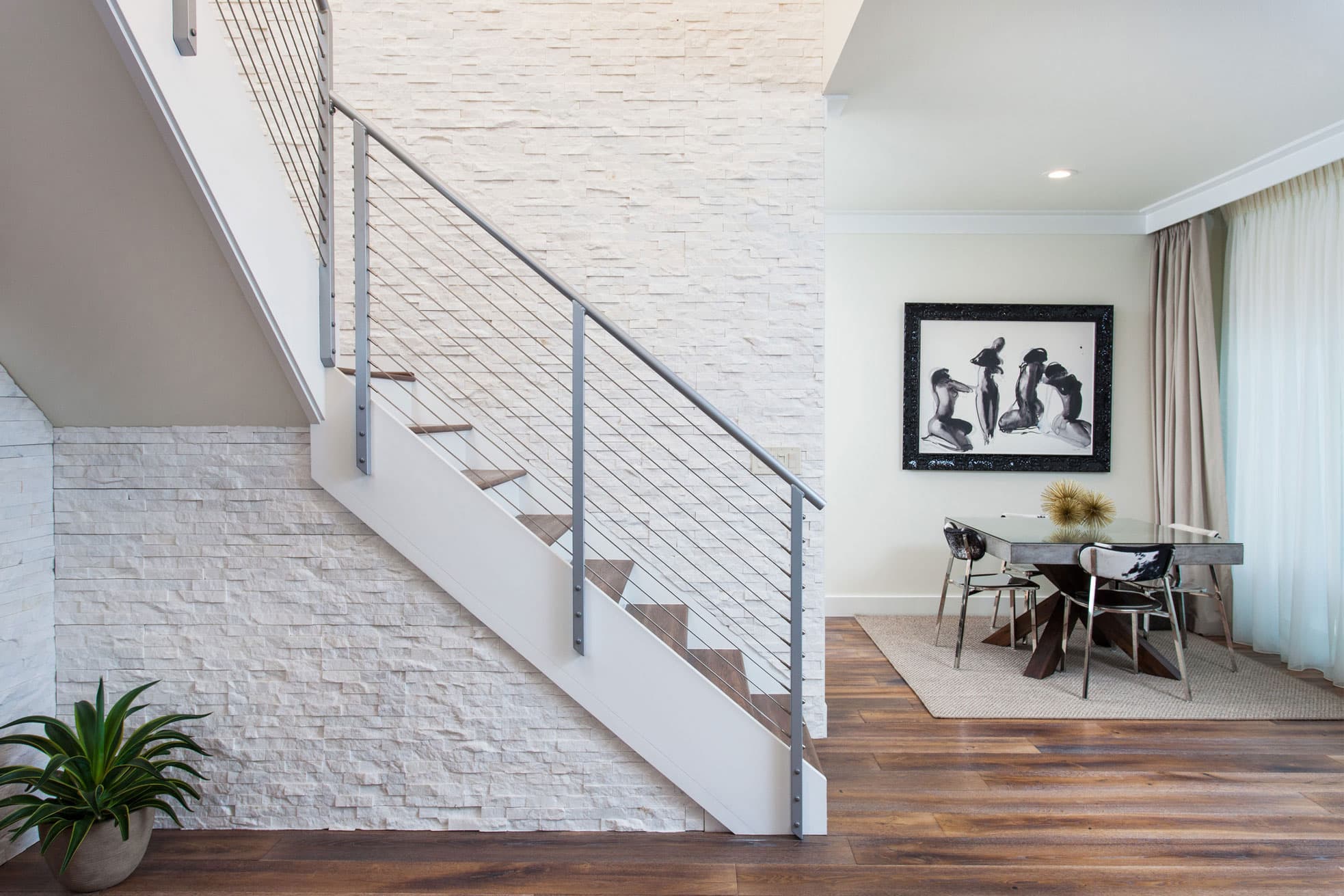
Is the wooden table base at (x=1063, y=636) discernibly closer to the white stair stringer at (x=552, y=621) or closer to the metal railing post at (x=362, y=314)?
the white stair stringer at (x=552, y=621)

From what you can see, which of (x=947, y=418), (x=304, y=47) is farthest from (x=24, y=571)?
(x=947, y=418)

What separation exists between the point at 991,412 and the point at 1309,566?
1.84m

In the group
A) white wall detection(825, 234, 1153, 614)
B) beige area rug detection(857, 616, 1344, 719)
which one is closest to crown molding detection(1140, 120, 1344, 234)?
white wall detection(825, 234, 1153, 614)

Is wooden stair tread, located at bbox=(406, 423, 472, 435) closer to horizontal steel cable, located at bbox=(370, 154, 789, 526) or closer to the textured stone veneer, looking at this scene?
the textured stone veneer

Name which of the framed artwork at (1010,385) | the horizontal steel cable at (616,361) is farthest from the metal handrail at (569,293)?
the framed artwork at (1010,385)

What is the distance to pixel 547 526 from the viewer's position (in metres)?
2.65

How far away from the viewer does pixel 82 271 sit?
206cm

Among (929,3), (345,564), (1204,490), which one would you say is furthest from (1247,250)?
(345,564)

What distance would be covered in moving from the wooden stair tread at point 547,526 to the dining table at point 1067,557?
226cm

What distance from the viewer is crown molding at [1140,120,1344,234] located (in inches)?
147

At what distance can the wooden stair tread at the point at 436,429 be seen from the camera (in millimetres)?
2545

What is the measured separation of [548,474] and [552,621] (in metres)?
0.95

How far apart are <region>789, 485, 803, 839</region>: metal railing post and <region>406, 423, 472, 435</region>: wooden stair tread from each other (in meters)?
1.18

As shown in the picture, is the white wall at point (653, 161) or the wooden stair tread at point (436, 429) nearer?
the wooden stair tread at point (436, 429)
